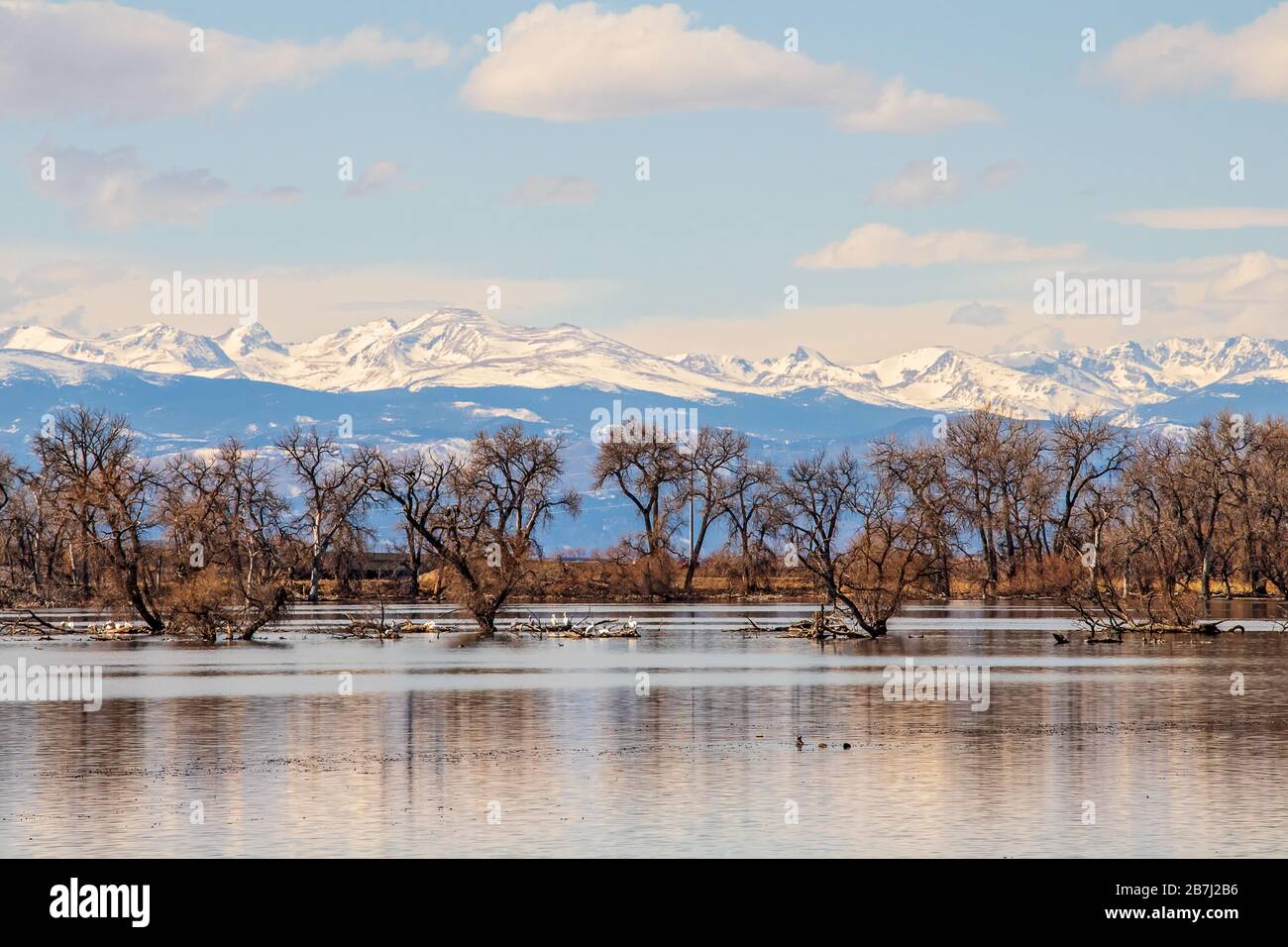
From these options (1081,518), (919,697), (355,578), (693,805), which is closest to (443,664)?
(919,697)

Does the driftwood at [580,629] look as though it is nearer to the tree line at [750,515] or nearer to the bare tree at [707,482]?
the tree line at [750,515]

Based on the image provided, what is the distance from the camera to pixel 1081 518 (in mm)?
111062

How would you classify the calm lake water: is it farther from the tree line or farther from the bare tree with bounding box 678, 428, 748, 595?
the bare tree with bounding box 678, 428, 748, 595

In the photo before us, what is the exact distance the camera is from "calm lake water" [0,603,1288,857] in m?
22.1

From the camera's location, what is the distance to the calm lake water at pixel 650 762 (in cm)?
2214

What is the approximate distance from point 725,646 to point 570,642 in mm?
8003

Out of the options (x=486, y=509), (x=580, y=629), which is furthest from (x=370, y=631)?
(x=486, y=509)

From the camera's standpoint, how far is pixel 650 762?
1142 inches

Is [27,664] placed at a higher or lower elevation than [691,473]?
lower

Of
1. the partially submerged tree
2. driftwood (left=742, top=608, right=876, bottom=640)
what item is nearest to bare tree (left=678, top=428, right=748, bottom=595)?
the partially submerged tree

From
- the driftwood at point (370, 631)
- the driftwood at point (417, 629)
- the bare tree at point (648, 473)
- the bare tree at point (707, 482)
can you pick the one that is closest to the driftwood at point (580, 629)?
the driftwood at point (417, 629)
